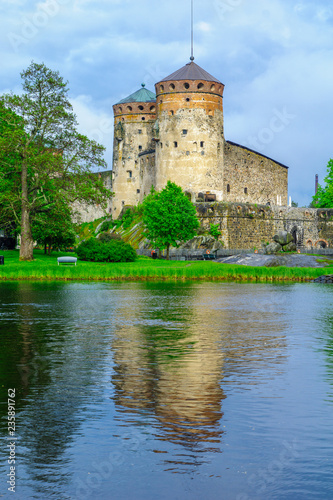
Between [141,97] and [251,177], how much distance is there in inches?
713

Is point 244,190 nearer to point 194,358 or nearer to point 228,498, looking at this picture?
point 194,358

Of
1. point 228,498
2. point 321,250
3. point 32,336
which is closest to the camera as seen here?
point 228,498

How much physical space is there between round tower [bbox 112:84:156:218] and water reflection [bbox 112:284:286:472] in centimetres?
6093

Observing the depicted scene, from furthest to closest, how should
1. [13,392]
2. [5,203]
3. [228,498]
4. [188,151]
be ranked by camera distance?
[188,151] → [5,203] → [13,392] → [228,498]

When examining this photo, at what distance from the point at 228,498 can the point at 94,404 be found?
3.45m

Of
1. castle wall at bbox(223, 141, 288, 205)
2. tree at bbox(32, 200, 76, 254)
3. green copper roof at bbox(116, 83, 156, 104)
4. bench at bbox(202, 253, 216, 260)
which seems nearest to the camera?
tree at bbox(32, 200, 76, 254)

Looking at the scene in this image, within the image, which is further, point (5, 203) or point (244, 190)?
point (244, 190)

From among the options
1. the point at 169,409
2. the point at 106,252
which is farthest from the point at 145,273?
the point at 169,409

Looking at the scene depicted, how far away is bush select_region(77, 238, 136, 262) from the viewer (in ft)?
167

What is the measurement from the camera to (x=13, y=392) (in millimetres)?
10055

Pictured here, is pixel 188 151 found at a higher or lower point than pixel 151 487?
higher

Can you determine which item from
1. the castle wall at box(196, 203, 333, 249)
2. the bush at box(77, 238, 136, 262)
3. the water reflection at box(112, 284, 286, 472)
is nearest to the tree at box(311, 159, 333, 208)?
the castle wall at box(196, 203, 333, 249)

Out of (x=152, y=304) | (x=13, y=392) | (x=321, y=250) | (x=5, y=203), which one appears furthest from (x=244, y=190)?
(x=13, y=392)

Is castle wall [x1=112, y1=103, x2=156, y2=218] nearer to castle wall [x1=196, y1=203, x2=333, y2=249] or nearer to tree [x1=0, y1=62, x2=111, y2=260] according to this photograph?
castle wall [x1=196, y1=203, x2=333, y2=249]
